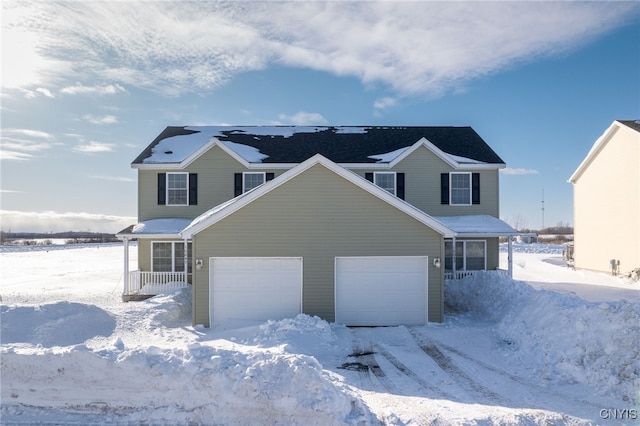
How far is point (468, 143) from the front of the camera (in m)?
20.0

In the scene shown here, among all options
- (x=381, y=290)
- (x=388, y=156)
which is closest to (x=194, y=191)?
(x=388, y=156)

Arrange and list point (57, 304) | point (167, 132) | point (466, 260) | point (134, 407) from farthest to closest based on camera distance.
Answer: point (167, 132) < point (466, 260) < point (57, 304) < point (134, 407)

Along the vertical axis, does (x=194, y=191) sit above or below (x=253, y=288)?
above

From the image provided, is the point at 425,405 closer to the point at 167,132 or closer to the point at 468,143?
the point at 468,143

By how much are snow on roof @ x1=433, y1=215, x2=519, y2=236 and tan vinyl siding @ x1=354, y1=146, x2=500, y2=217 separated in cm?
43

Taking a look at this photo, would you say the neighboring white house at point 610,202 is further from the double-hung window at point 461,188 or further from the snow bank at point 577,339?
the snow bank at point 577,339

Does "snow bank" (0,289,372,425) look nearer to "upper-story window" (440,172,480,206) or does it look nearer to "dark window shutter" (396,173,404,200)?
"dark window shutter" (396,173,404,200)

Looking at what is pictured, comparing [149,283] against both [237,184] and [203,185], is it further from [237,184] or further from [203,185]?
[237,184]

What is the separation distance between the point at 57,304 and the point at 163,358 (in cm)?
667

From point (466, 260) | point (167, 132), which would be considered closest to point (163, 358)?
point (466, 260)

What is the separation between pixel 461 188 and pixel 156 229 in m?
14.5

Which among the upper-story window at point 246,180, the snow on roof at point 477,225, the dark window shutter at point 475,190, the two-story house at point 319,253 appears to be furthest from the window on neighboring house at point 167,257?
the dark window shutter at point 475,190

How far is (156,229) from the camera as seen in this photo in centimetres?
1648

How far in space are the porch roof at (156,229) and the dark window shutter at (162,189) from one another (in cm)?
92
